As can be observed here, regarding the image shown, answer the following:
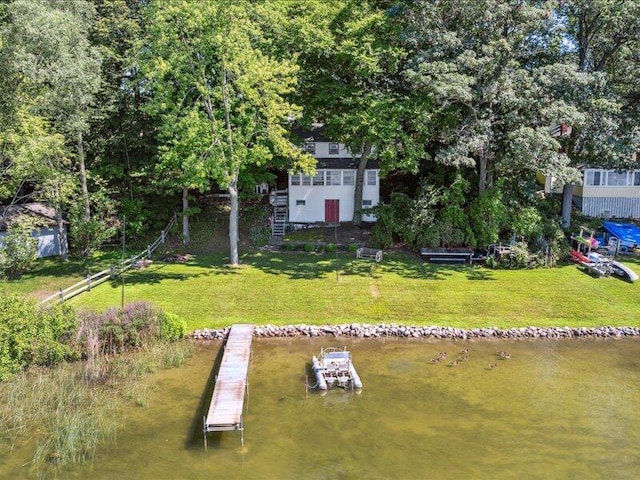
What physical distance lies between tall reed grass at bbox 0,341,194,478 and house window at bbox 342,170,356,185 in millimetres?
18826

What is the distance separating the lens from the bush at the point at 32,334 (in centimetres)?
2008

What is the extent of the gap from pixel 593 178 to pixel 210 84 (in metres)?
25.6

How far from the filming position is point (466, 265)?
1236 inches

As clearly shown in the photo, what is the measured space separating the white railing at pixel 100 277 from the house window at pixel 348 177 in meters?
12.4

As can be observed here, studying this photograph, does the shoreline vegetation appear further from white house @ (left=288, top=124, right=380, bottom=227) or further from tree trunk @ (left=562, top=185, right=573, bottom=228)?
tree trunk @ (left=562, top=185, right=573, bottom=228)

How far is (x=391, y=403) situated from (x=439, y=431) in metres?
2.07

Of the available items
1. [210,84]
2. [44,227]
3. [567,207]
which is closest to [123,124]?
[44,227]

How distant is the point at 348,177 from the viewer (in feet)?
125

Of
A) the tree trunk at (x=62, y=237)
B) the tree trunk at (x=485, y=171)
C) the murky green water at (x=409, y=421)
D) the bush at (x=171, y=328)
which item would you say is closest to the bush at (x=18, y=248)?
the tree trunk at (x=62, y=237)

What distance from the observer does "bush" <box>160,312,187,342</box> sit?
23062 mm

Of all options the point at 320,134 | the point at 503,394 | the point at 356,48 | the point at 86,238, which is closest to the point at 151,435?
the point at 503,394

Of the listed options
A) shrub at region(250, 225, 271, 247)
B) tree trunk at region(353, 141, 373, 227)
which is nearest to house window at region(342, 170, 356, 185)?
tree trunk at region(353, 141, 373, 227)

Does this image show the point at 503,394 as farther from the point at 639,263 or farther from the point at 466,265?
the point at 639,263

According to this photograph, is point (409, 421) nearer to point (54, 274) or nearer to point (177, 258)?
point (177, 258)
